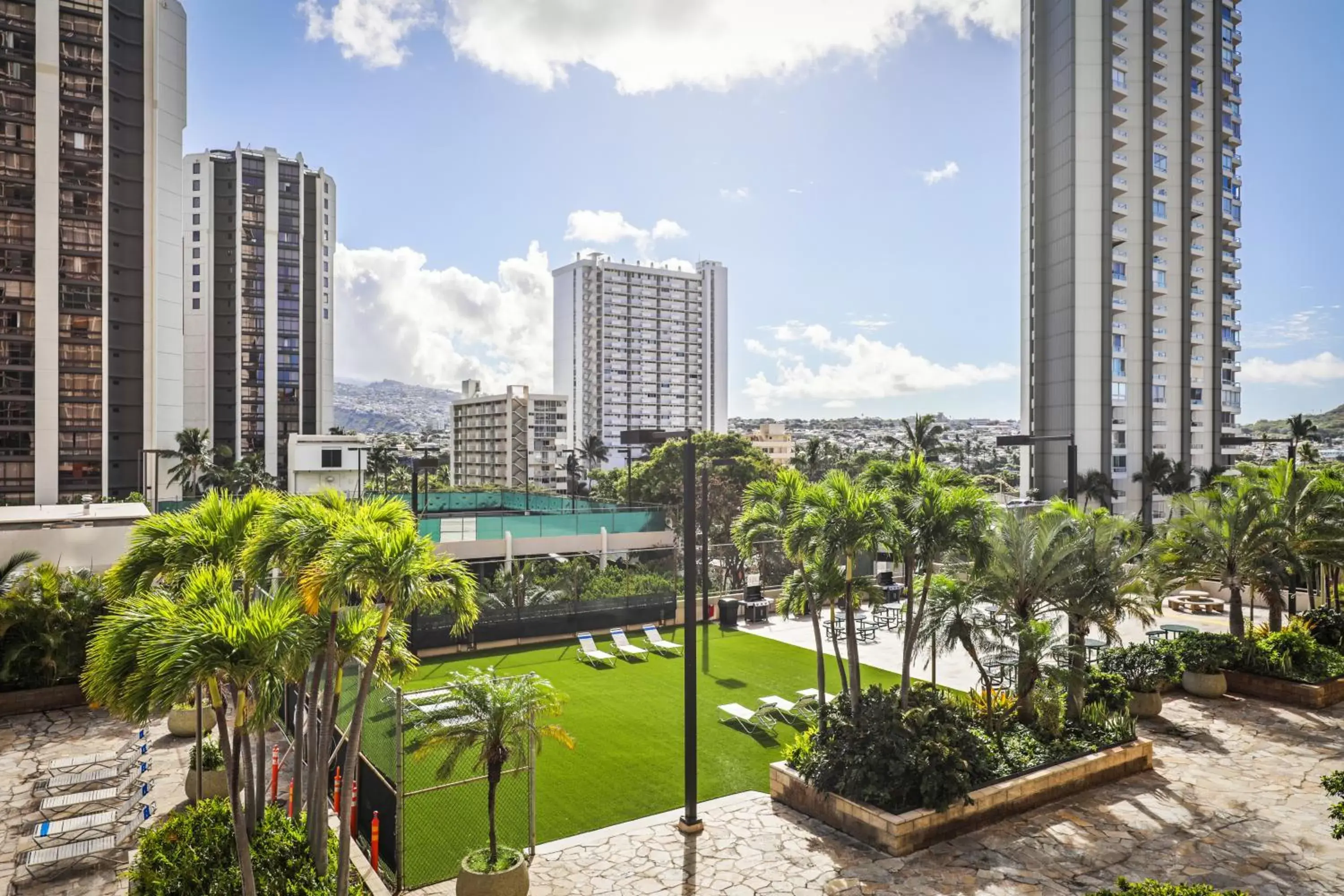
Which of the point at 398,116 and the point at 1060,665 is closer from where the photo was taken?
the point at 1060,665

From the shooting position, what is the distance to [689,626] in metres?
10.8

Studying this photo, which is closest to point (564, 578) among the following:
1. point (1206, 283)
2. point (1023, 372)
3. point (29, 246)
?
point (29, 246)

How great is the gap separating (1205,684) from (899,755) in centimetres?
1075

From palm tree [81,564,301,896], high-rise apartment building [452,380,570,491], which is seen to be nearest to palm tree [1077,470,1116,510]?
palm tree [81,564,301,896]

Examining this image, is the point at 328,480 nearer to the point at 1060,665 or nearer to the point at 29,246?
the point at 29,246

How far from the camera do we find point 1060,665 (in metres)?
12.9

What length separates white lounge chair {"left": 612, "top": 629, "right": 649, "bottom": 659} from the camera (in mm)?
21500

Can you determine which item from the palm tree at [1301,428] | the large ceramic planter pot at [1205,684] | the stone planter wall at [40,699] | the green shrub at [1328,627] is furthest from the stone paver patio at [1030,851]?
the palm tree at [1301,428]

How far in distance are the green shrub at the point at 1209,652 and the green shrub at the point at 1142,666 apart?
19.6 inches

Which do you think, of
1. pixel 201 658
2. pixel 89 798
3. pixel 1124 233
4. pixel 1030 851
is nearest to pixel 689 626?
pixel 1030 851

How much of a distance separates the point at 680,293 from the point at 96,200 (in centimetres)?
10777

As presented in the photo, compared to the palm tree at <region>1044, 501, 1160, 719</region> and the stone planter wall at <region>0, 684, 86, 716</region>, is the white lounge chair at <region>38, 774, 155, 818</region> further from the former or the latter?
the palm tree at <region>1044, 501, 1160, 719</region>

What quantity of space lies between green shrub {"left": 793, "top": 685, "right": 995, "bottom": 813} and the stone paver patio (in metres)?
0.63

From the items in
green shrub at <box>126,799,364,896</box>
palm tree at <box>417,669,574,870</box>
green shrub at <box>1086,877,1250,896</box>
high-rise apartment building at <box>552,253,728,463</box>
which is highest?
high-rise apartment building at <box>552,253,728,463</box>
